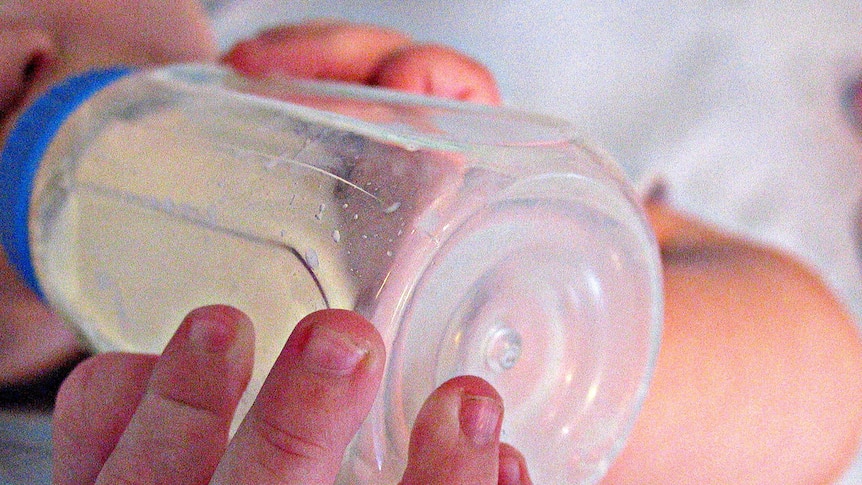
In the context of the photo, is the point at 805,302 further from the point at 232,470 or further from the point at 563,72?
the point at 232,470

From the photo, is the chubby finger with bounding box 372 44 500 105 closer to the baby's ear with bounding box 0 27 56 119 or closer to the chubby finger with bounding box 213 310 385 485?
the baby's ear with bounding box 0 27 56 119

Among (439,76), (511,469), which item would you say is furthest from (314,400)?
(439,76)

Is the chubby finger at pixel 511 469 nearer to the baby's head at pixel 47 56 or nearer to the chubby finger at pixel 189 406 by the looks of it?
the chubby finger at pixel 189 406

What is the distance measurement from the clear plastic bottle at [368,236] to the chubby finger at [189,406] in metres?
0.02

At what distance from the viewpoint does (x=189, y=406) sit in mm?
304

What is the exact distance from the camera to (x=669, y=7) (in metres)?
0.80

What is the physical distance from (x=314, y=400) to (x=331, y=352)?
18mm

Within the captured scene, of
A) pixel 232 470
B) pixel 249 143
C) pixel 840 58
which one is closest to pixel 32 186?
pixel 249 143

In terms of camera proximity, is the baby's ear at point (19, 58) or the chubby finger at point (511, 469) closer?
the chubby finger at point (511, 469)

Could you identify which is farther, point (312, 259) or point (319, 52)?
point (319, 52)

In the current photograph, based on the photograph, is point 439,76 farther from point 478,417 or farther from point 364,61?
point 478,417

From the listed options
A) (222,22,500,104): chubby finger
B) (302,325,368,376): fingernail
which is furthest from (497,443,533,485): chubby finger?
(222,22,500,104): chubby finger

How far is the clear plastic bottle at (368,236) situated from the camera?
0.30 metres

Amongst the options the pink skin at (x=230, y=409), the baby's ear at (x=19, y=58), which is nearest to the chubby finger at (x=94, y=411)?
the pink skin at (x=230, y=409)
